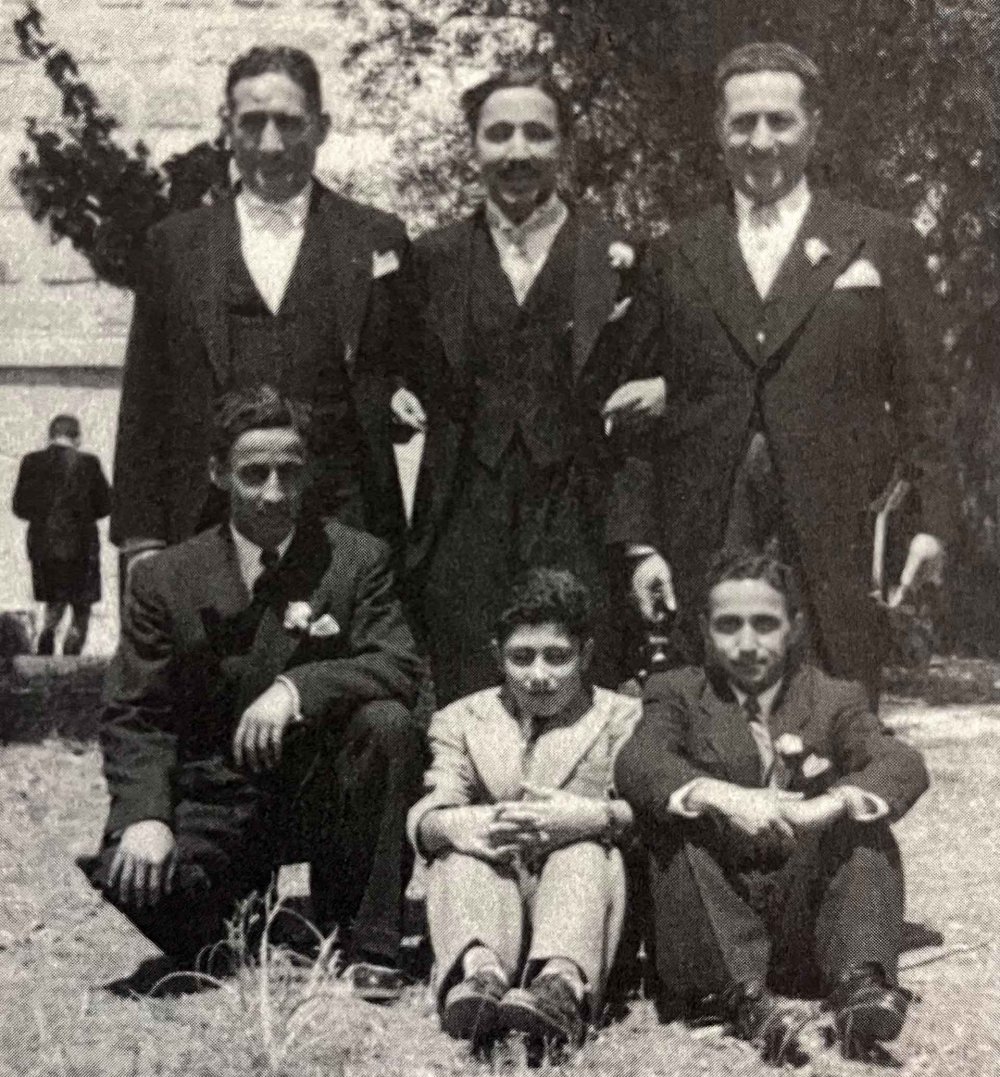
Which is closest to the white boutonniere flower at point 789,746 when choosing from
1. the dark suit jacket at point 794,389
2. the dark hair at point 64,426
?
the dark suit jacket at point 794,389

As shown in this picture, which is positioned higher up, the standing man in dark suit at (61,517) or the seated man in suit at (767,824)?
the standing man in dark suit at (61,517)

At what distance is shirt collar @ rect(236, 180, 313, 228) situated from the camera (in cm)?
316

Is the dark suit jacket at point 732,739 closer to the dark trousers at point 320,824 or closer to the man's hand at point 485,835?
the man's hand at point 485,835

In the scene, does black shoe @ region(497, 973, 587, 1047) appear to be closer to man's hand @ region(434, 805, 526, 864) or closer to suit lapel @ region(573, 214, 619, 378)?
man's hand @ region(434, 805, 526, 864)

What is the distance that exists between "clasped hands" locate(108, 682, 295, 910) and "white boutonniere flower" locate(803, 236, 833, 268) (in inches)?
43.0

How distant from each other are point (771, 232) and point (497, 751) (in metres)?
0.98

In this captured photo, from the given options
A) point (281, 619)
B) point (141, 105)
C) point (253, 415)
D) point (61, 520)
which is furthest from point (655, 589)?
point (61, 520)

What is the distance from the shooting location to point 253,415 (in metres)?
2.88

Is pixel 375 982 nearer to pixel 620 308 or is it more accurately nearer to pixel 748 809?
pixel 748 809

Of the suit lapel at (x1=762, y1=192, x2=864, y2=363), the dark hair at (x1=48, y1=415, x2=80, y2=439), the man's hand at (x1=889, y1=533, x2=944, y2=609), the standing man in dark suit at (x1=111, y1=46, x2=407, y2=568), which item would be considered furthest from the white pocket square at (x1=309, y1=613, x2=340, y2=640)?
the dark hair at (x1=48, y1=415, x2=80, y2=439)

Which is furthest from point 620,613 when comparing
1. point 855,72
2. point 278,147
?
point 855,72

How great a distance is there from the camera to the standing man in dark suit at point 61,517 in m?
4.06

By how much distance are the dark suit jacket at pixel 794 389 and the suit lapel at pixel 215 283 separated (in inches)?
27.0

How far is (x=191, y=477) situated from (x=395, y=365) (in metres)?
0.39
